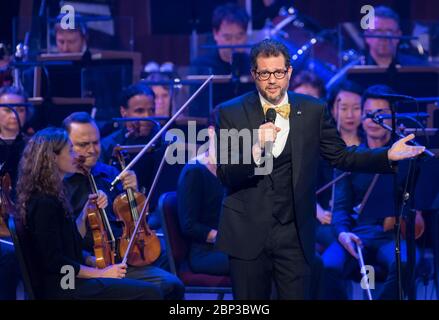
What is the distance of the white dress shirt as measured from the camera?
3.31 metres

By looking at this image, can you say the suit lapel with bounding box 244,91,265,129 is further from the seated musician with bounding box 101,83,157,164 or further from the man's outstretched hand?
the seated musician with bounding box 101,83,157,164

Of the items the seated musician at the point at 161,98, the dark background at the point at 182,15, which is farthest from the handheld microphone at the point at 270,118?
the dark background at the point at 182,15

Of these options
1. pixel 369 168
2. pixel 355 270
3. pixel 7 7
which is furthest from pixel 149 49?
pixel 369 168

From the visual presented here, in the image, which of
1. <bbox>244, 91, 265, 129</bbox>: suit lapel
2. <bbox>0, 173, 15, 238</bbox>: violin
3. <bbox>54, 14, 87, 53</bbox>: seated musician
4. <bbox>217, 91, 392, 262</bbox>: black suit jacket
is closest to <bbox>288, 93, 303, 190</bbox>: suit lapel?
<bbox>217, 91, 392, 262</bbox>: black suit jacket

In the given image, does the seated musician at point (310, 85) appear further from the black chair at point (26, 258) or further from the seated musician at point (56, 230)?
the black chair at point (26, 258)

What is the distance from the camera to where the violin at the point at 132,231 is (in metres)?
4.46

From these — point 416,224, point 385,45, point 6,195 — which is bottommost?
point 416,224

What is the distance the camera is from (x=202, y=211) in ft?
16.0

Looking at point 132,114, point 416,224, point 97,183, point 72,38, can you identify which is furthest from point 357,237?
point 72,38

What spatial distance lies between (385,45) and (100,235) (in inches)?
102

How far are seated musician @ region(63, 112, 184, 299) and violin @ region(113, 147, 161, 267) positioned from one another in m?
0.05

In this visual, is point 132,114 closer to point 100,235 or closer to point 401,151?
point 100,235

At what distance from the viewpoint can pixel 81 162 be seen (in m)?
4.53

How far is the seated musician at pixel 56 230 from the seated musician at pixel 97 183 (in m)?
0.24
